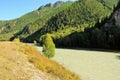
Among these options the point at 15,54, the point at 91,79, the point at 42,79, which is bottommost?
the point at 91,79

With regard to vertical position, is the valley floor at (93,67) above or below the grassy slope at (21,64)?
below

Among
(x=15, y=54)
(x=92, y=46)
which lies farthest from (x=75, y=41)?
(x=15, y=54)

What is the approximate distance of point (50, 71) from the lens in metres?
19.3

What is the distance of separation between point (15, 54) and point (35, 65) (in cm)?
222

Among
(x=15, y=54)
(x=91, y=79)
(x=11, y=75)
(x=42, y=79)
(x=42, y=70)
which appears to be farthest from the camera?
(x=91, y=79)

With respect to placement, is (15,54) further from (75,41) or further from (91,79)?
(75,41)

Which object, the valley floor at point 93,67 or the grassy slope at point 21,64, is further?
the valley floor at point 93,67

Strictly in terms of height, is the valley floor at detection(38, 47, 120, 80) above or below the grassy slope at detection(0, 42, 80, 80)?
below

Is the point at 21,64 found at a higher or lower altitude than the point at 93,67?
higher

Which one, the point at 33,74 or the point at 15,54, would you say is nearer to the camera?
the point at 33,74

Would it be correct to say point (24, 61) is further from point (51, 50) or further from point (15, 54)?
point (51, 50)

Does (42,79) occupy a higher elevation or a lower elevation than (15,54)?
lower

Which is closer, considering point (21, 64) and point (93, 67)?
point (21, 64)

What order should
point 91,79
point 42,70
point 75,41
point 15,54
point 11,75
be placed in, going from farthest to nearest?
point 75,41 → point 91,79 → point 15,54 → point 42,70 → point 11,75
